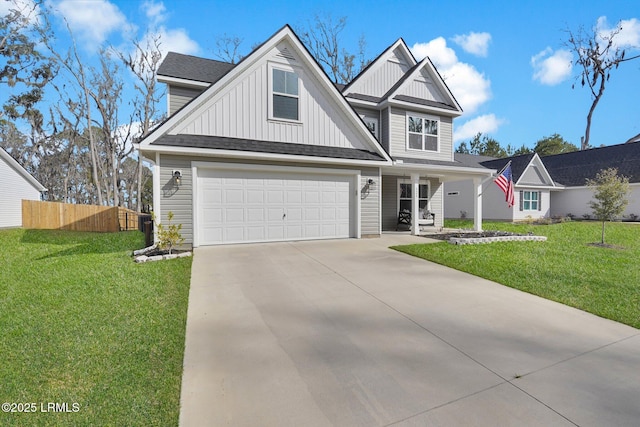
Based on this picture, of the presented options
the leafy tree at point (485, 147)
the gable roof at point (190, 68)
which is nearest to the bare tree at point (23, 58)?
the gable roof at point (190, 68)

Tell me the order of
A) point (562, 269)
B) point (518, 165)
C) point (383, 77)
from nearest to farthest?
point (562, 269), point (383, 77), point (518, 165)

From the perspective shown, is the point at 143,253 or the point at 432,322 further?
the point at 143,253

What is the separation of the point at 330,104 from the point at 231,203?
4.83m

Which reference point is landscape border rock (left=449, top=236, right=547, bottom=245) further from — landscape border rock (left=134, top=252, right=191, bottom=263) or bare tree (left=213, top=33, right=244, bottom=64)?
bare tree (left=213, top=33, right=244, bottom=64)

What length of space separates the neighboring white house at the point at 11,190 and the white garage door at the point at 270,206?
59.4 feet

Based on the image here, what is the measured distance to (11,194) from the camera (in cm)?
1831

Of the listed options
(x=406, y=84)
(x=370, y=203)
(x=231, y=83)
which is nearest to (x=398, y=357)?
(x=370, y=203)

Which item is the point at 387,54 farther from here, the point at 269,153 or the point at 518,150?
the point at 518,150

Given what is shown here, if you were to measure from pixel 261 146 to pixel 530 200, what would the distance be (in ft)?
70.8

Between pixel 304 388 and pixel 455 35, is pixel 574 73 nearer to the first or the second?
pixel 455 35

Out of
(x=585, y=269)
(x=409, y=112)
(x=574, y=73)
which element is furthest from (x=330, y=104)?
(x=574, y=73)

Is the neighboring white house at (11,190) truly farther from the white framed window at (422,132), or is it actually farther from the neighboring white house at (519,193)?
the neighboring white house at (519,193)

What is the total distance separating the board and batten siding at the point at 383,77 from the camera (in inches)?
511

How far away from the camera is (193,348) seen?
121 inches
